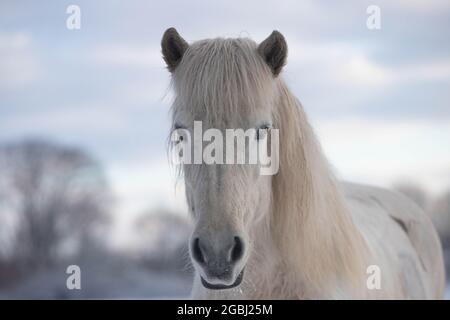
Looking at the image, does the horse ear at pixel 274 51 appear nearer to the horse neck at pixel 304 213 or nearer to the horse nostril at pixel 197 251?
the horse neck at pixel 304 213

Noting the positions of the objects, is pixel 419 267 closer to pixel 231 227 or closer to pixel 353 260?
pixel 353 260

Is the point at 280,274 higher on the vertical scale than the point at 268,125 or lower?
lower

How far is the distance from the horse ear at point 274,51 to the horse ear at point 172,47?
36cm

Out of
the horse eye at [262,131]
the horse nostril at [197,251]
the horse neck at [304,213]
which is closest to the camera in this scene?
the horse nostril at [197,251]

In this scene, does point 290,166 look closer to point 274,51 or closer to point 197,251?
point 274,51

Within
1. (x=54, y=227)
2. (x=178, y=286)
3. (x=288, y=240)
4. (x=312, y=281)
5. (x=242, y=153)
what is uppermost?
(x=242, y=153)

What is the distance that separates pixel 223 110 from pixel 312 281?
94 centimetres

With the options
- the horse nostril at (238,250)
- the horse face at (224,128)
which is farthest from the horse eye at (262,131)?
the horse nostril at (238,250)

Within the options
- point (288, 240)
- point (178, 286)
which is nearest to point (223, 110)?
point (288, 240)

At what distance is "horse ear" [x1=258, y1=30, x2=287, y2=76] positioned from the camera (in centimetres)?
283

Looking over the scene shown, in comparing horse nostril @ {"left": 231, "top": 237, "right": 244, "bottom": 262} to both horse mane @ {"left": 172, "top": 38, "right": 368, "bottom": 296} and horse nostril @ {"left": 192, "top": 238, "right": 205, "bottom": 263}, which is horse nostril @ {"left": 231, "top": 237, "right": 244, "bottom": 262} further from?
horse mane @ {"left": 172, "top": 38, "right": 368, "bottom": 296}

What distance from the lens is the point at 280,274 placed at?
3014 millimetres

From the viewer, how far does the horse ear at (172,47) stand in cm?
291

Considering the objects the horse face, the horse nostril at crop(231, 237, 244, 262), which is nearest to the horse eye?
the horse face
